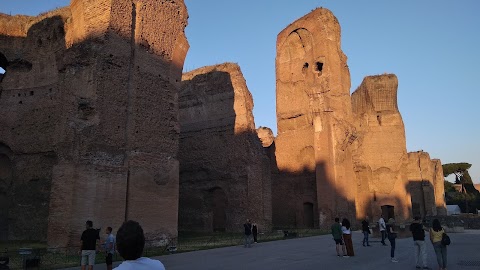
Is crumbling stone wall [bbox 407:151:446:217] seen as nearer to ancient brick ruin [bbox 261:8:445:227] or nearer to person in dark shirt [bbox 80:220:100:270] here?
ancient brick ruin [bbox 261:8:445:227]

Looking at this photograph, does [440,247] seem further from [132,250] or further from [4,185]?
[4,185]

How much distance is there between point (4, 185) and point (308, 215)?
56.1 ft

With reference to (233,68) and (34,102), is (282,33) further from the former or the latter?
(34,102)

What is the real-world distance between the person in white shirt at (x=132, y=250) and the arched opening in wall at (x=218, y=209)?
20.0 meters

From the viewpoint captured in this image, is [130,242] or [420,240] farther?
[420,240]

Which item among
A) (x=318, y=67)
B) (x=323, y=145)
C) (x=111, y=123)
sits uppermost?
(x=318, y=67)

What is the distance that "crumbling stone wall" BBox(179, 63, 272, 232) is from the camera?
20.9 meters

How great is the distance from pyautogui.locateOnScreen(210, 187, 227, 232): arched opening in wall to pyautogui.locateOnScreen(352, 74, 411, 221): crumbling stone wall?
11.9 meters

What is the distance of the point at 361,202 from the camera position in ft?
96.6

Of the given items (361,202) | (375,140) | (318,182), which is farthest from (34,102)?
(375,140)

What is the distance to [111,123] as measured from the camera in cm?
1319

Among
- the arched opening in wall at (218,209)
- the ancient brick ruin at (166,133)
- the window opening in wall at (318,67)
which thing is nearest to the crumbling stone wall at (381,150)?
the ancient brick ruin at (166,133)

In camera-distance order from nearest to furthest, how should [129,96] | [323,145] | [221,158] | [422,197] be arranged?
[129,96] < [221,158] < [323,145] < [422,197]

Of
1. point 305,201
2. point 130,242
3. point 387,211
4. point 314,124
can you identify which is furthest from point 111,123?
point 387,211
